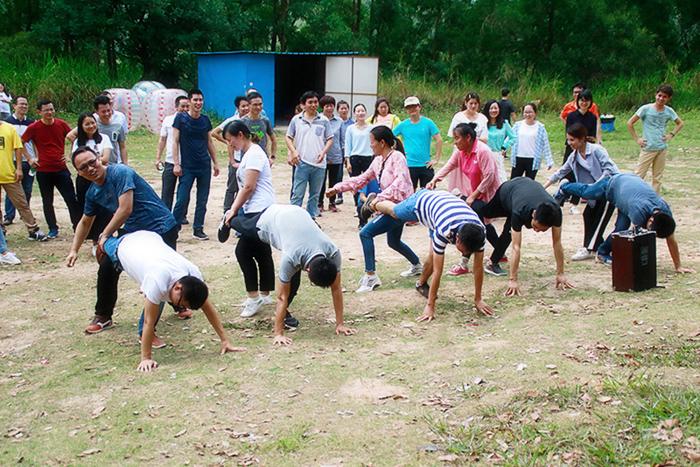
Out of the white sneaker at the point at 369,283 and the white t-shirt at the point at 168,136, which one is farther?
the white t-shirt at the point at 168,136

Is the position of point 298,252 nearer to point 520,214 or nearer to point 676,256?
point 520,214

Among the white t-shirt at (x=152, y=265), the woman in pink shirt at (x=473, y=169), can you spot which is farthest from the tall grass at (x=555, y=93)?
the white t-shirt at (x=152, y=265)

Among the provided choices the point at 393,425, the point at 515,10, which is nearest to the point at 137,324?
the point at 393,425

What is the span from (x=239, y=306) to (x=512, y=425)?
336 cm

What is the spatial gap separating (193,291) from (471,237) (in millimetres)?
2233

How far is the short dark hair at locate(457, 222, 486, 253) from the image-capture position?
17.0 feet

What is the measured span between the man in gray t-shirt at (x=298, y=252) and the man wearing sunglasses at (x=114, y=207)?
94cm

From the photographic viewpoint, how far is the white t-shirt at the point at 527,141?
33.1ft

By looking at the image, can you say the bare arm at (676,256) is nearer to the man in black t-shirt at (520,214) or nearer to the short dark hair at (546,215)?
the man in black t-shirt at (520,214)

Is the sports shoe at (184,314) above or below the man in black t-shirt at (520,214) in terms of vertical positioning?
below

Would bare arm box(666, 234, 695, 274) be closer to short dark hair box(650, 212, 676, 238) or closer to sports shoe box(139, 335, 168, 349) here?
short dark hair box(650, 212, 676, 238)

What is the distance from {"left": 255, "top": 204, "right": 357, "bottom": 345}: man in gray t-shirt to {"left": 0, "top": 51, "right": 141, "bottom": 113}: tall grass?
737 inches

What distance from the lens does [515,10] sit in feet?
119

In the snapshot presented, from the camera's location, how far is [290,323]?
231 inches
